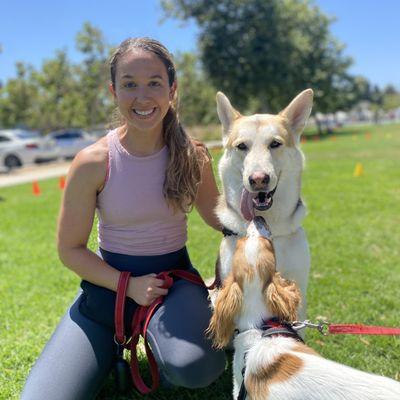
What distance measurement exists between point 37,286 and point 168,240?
2.70 meters

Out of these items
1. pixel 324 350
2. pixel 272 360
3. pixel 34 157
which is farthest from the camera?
pixel 34 157

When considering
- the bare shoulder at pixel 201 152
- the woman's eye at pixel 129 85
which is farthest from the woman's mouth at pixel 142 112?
the bare shoulder at pixel 201 152

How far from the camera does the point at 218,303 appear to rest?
2297mm

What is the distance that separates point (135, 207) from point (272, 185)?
0.88 meters

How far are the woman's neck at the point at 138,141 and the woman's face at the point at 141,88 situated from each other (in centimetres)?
13

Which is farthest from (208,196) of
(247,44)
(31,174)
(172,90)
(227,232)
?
(247,44)

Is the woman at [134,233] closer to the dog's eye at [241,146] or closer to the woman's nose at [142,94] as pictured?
the woman's nose at [142,94]

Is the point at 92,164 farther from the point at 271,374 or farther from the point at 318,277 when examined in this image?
the point at 318,277

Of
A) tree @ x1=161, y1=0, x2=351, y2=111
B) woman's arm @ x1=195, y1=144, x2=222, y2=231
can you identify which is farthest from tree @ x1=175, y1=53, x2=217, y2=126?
woman's arm @ x1=195, y1=144, x2=222, y2=231

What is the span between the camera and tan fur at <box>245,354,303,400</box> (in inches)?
83.3

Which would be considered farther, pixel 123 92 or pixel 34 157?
pixel 34 157

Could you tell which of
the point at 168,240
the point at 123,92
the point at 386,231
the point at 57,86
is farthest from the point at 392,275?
the point at 57,86

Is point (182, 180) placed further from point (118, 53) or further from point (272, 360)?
point (272, 360)

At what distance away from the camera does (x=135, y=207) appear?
287 cm
